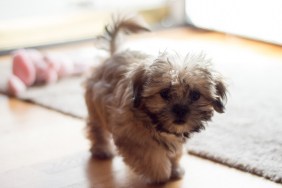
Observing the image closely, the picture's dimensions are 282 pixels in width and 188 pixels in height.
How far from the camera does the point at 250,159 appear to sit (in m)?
2.33

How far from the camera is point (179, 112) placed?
1.88 meters

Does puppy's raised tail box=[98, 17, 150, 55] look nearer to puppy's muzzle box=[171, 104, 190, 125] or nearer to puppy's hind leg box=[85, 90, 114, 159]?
puppy's hind leg box=[85, 90, 114, 159]

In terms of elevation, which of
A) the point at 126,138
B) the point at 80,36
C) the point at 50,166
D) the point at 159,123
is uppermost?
the point at 159,123

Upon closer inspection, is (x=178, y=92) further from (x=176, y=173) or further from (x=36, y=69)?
(x=36, y=69)

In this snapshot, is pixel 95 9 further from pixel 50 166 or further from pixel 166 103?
pixel 166 103

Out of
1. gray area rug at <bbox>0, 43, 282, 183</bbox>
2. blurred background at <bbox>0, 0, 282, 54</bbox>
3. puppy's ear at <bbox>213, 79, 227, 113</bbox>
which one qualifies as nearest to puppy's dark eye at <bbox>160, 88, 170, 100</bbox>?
puppy's ear at <bbox>213, 79, 227, 113</bbox>

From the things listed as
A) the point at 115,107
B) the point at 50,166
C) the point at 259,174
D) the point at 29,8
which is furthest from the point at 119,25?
the point at 29,8

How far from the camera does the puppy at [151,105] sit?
6.24 feet

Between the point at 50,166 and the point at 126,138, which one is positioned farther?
the point at 50,166

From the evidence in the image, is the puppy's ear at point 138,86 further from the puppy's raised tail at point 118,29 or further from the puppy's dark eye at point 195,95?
the puppy's raised tail at point 118,29

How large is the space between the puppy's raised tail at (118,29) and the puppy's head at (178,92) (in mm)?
522

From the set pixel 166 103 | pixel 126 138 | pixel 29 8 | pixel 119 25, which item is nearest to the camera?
pixel 166 103

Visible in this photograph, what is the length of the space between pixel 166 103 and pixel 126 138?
0.93 ft

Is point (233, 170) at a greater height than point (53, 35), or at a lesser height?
greater
